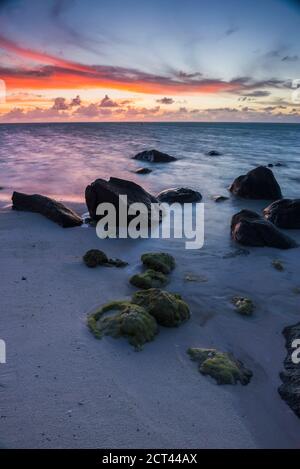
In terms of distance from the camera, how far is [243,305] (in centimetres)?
714

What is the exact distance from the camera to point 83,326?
6.09 meters

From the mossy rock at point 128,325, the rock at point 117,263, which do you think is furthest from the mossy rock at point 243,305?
the rock at point 117,263

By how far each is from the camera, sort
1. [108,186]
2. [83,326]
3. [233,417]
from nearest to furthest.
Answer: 1. [233,417]
2. [83,326]
3. [108,186]

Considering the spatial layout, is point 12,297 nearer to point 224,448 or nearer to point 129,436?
point 129,436

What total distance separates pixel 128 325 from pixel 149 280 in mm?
1938

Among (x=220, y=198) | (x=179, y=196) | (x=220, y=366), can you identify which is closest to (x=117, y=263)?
(x=220, y=366)

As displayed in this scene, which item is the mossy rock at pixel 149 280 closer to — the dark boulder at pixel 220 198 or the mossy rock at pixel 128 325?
the mossy rock at pixel 128 325

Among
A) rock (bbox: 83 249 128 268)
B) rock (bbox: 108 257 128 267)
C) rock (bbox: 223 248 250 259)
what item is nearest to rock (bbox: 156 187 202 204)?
rock (bbox: 223 248 250 259)

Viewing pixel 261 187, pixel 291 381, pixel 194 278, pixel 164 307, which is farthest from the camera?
pixel 261 187

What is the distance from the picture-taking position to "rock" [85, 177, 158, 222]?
11883 millimetres

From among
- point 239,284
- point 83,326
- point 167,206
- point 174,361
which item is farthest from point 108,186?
point 174,361

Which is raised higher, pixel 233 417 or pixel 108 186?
pixel 108 186

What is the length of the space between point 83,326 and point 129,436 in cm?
218

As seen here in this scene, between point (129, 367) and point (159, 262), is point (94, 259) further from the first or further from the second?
point (129, 367)
